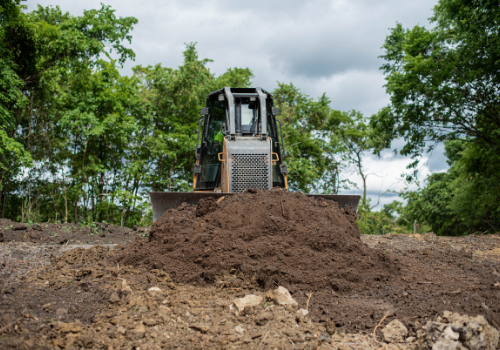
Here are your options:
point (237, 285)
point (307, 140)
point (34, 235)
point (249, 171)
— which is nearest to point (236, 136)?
point (249, 171)

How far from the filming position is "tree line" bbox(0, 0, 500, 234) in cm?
1241

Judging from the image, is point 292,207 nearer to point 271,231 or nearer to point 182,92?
point 271,231

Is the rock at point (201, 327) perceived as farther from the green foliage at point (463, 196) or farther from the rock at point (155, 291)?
the green foliage at point (463, 196)

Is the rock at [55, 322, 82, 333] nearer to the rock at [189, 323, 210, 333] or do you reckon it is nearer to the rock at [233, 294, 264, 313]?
the rock at [189, 323, 210, 333]

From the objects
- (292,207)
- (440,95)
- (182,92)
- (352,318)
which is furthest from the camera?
(182,92)

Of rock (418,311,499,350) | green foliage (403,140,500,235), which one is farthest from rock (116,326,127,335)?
green foliage (403,140,500,235)

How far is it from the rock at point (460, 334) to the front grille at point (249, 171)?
354 cm

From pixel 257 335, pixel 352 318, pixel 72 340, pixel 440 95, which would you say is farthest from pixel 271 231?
pixel 440 95

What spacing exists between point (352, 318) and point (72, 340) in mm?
2378

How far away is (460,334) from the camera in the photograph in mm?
2844

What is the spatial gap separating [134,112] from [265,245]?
1304 centimetres

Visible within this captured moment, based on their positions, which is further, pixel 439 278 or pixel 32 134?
pixel 32 134

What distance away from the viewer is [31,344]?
103 inches

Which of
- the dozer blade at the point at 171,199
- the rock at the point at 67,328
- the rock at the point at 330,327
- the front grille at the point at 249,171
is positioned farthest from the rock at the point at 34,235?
the rock at the point at 330,327
